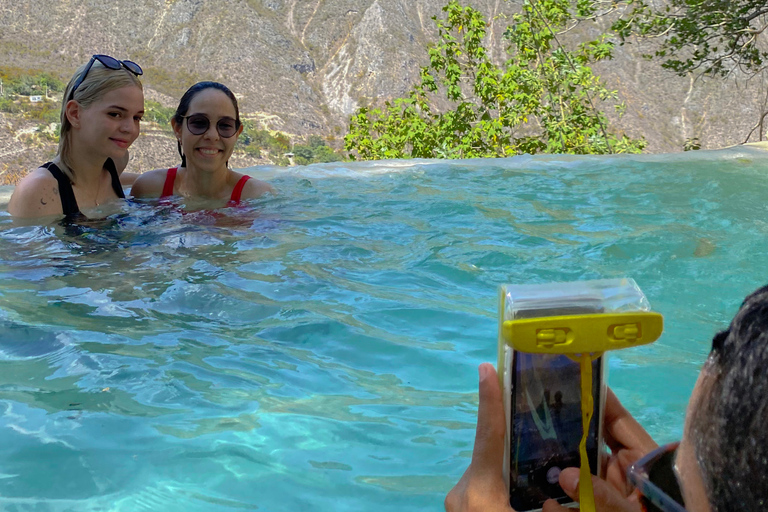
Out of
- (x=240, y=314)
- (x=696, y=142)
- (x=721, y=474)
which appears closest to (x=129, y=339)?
(x=240, y=314)

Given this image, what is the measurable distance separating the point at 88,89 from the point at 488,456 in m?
3.24

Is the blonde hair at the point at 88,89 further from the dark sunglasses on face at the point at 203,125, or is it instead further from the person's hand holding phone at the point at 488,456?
the person's hand holding phone at the point at 488,456

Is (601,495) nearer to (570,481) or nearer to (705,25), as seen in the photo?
(570,481)

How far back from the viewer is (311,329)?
2646mm

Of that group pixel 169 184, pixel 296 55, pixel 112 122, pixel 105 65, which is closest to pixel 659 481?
pixel 112 122

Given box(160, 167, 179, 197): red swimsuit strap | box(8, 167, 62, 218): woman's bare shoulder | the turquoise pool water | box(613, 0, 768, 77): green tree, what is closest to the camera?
the turquoise pool water

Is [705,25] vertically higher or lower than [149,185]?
higher

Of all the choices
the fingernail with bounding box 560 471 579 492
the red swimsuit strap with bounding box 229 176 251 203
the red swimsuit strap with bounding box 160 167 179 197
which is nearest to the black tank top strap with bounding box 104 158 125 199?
the red swimsuit strap with bounding box 160 167 179 197

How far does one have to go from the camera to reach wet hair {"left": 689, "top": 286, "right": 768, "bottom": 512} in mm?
612

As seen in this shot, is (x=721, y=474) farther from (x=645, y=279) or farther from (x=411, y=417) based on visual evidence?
(x=645, y=279)

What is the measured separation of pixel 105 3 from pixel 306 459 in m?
62.9

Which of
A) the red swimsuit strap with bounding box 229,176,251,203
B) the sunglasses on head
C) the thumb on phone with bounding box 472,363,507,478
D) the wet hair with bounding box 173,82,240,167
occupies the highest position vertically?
the sunglasses on head

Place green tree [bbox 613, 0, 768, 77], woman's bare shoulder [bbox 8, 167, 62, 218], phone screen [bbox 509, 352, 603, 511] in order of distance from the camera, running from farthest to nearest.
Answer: green tree [bbox 613, 0, 768, 77]
woman's bare shoulder [bbox 8, 167, 62, 218]
phone screen [bbox 509, 352, 603, 511]

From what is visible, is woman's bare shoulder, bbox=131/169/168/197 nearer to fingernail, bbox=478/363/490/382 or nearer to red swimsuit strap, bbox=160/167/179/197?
red swimsuit strap, bbox=160/167/179/197
